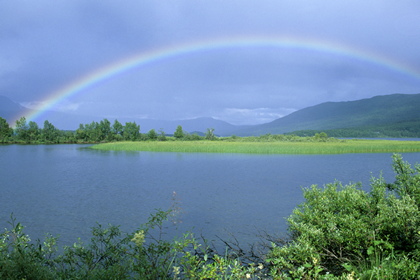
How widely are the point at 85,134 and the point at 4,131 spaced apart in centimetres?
2052

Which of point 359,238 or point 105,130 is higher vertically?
point 105,130

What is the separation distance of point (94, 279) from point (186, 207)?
7.94 meters

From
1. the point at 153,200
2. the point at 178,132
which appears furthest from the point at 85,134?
the point at 153,200

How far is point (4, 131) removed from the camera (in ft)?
268

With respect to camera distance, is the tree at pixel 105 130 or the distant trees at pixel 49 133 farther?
the tree at pixel 105 130

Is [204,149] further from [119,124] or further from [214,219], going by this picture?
[119,124]

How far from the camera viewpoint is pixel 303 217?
6.01 metres

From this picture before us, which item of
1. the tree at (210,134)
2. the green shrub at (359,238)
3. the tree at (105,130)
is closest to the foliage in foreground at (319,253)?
the green shrub at (359,238)

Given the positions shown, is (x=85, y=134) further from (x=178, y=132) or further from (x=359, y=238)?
(x=359, y=238)

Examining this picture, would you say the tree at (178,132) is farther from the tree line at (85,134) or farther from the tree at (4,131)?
the tree at (4,131)

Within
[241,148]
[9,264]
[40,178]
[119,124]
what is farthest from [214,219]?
[119,124]

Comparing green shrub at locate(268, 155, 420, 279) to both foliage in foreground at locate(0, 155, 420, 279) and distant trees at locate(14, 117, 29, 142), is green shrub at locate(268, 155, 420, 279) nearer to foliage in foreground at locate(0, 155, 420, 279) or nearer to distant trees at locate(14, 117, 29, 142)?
foliage in foreground at locate(0, 155, 420, 279)

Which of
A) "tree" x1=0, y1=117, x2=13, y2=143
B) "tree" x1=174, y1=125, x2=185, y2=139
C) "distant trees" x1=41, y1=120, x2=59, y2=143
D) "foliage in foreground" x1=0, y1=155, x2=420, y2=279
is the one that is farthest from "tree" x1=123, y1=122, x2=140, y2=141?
"foliage in foreground" x1=0, y1=155, x2=420, y2=279

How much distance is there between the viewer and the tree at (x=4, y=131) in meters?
79.3
